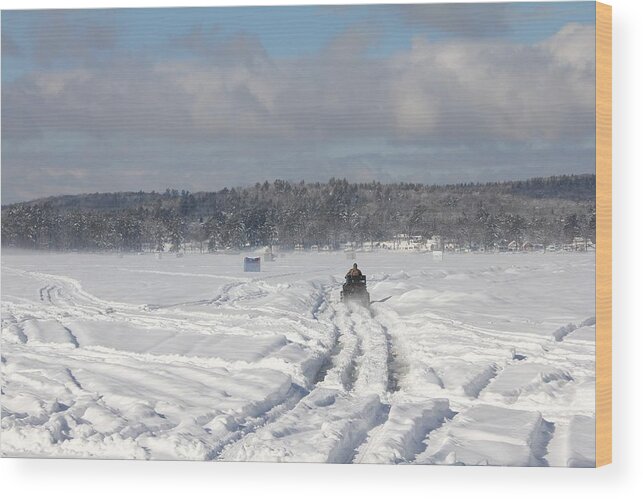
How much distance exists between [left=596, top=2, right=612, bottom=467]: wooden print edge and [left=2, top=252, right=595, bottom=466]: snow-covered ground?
0.35 feet

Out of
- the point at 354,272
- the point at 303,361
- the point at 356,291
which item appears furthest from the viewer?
the point at 356,291

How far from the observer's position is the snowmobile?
11.9m

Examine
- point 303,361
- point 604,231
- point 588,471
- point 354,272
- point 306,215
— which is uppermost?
point 306,215

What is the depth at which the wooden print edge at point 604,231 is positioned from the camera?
990 cm

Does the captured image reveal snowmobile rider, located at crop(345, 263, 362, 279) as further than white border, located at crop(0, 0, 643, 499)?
Yes

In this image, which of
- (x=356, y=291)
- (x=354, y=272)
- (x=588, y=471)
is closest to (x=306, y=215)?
(x=354, y=272)

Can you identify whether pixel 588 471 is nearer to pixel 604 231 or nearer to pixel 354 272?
pixel 604 231

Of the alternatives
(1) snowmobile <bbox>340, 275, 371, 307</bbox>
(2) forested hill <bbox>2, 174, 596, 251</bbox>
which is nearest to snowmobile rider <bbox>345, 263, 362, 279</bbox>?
(1) snowmobile <bbox>340, 275, 371, 307</bbox>

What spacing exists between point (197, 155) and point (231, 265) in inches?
64.2

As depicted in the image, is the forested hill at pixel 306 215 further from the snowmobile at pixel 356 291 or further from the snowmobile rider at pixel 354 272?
the snowmobile at pixel 356 291

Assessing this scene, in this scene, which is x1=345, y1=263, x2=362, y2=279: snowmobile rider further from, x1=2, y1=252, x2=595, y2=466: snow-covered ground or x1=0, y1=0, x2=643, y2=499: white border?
x1=0, y1=0, x2=643, y2=499: white border

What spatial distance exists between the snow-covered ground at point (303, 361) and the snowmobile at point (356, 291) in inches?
4.1

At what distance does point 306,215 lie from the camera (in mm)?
11219

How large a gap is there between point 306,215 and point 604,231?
9.86ft
